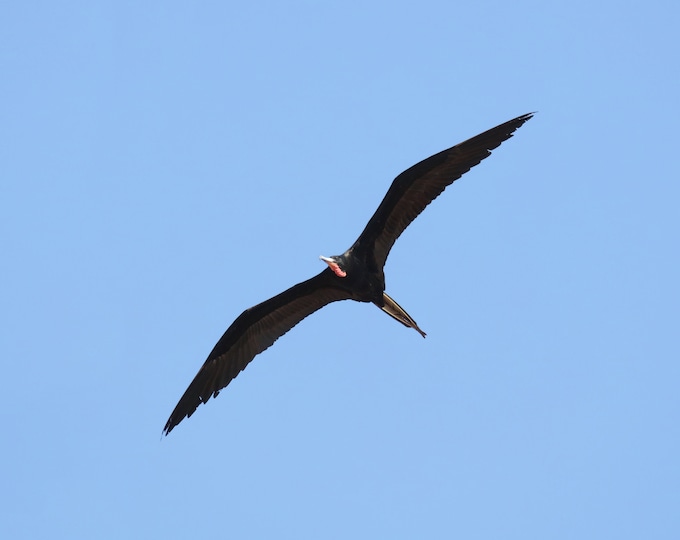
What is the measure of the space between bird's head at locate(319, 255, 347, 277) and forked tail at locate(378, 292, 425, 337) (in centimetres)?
65

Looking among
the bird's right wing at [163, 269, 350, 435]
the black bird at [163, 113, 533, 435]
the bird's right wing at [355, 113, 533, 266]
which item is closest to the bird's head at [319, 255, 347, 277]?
the black bird at [163, 113, 533, 435]

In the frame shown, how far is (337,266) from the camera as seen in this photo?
14539mm

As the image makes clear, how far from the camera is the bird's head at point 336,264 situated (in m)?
14.5

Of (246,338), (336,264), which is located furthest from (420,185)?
(246,338)

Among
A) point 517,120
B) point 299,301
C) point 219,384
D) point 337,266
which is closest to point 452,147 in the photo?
point 517,120

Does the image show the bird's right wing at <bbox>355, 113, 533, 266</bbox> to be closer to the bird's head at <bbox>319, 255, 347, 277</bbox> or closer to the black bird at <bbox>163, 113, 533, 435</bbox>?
the black bird at <bbox>163, 113, 533, 435</bbox>

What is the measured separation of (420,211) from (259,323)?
117 inches

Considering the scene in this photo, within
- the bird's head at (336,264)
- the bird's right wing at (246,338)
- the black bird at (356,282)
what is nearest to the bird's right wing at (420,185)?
the black bird at (356,282)

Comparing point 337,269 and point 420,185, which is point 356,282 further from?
point 420,185

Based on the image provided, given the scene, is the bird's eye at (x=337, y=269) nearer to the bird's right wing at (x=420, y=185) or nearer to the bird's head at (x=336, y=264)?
the bird's head at (x=336, y=264)

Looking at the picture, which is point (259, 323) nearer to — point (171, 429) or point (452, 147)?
point (171, 429)

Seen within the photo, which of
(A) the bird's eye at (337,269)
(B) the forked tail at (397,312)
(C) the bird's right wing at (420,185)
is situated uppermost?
(C) the bird's right wing at (420,185)

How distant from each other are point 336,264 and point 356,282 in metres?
0.39

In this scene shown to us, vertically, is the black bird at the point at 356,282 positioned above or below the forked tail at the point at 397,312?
above
